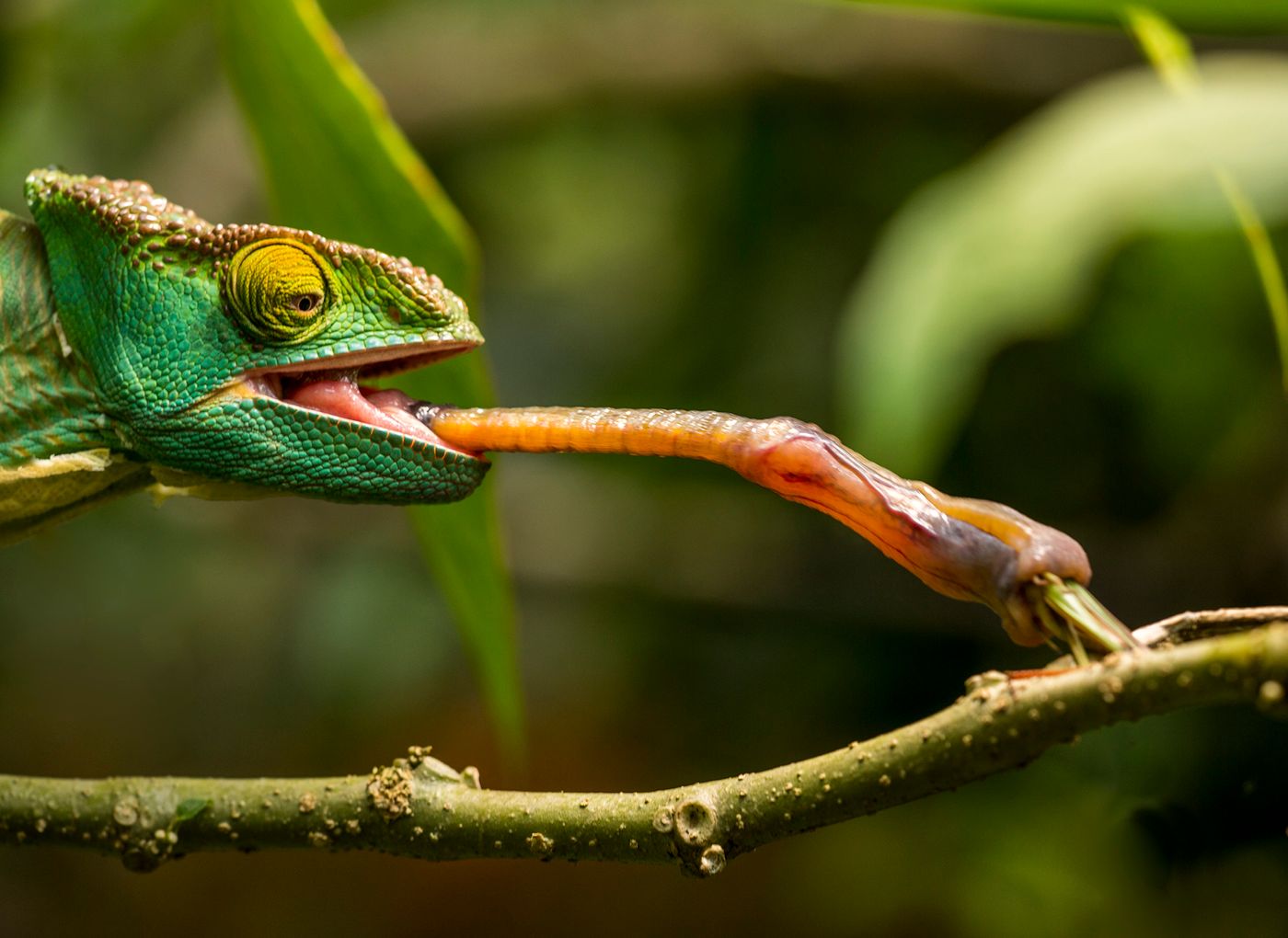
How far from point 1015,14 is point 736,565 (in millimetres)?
2364

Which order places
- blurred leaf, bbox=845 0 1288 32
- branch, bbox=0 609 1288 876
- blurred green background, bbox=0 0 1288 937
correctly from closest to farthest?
branch, bbox=0 609 1288 876 → blurred leaf, bbox=845 0 1288 32 → blurred green background, bbox=0 0 1288 937

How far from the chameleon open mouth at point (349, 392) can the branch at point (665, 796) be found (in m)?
0.36

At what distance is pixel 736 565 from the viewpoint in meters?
3.50

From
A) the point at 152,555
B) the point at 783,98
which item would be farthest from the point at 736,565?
the point at 152,555

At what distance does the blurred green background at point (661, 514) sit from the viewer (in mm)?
2758

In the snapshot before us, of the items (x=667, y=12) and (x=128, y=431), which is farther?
(x=667, y=12)

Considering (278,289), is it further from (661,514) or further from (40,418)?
(661,514)

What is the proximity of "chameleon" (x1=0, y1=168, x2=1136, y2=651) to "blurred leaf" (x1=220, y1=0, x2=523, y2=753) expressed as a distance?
2.9 inches

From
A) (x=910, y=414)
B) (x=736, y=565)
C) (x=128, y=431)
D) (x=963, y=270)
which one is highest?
(x=736, y=565)

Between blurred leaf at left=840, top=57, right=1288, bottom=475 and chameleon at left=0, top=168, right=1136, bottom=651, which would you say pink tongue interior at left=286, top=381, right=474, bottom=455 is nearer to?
chameleon at left=0, top=168, right=1136, bottom=651

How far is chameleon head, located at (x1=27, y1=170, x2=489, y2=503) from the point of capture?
3.95 ft

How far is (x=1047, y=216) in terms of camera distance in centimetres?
145

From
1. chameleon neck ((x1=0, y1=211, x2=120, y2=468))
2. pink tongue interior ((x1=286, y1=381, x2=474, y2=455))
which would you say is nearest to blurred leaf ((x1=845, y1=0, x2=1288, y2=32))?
pink tongue interior ((x1=286, y1=381, x2=474, y2=455))

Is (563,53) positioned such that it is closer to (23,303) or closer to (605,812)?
(23,303)
